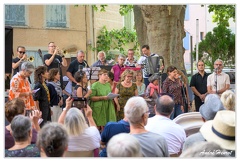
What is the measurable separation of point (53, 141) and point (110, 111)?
581 centimetres

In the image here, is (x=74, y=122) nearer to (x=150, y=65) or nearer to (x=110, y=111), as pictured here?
(x=110, y=111)

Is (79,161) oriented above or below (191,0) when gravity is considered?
below

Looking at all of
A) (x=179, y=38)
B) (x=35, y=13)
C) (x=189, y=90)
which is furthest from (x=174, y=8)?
(x=35, y=13)

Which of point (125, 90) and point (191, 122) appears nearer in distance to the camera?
point (191, 122)

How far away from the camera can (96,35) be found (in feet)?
63.3

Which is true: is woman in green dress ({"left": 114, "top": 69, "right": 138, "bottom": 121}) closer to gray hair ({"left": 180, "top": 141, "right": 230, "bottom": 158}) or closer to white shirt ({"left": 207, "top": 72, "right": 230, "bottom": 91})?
white shirt ({"left": 207, "top": 72, "right": 230, "bottom": 91})

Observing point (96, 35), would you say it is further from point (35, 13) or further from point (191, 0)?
point (191, 0)

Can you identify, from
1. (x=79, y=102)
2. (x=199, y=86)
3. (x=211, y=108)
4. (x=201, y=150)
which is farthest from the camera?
(x=199, y=86)

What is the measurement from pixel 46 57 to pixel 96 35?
8.85 m

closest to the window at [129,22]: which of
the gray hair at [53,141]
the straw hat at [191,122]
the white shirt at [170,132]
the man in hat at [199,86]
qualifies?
the man in hat at [199,86]

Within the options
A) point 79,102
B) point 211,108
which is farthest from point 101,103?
point 211,108

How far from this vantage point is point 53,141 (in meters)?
4.18

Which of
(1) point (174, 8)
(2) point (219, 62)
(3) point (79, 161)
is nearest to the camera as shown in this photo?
(3) point (79, 161)

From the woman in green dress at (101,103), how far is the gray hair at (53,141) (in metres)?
5.55
